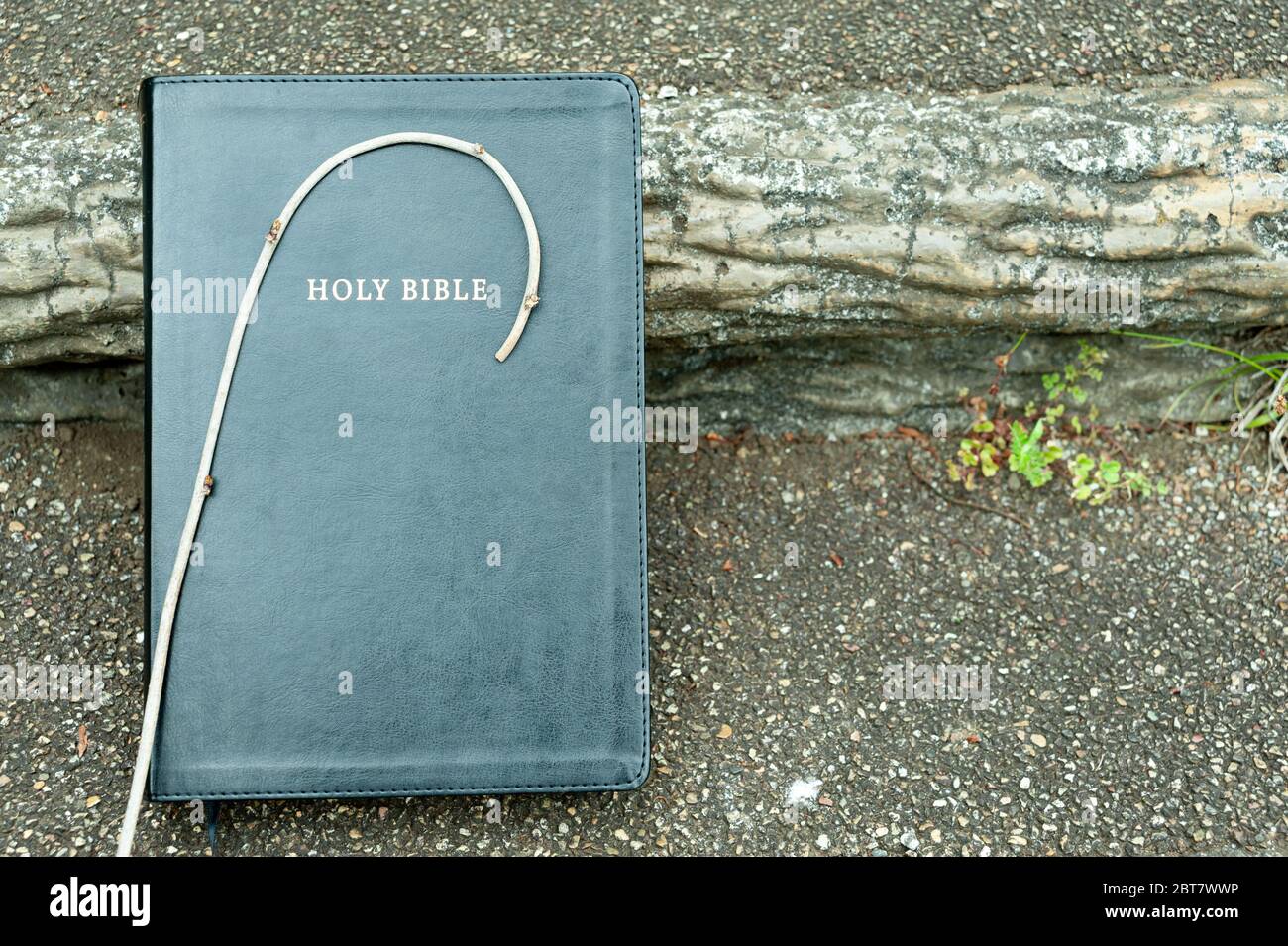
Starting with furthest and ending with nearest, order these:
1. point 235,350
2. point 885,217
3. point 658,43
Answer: point 658,43, point 885,217, point 235,350

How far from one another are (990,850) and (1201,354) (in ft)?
4.53

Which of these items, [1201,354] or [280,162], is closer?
[280,162]

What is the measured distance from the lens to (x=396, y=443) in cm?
197

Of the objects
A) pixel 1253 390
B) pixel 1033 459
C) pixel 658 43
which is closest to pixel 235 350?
pixel 658 43

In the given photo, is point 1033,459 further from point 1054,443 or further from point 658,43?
point 658,43

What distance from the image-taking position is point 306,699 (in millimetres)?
1915

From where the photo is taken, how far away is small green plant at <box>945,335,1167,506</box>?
2.57 metres

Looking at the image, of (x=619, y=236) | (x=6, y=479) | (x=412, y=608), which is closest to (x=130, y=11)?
(x=6, y=479)

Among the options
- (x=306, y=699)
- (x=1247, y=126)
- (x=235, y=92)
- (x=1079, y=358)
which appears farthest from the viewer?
(x=1079, y=358)

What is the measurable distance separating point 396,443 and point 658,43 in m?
1.30

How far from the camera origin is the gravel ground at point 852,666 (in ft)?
6.62

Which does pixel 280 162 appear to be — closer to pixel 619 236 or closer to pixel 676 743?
pixel 619 236

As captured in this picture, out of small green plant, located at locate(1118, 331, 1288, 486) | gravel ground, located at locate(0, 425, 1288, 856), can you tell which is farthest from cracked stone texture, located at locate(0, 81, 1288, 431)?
gravel ground, located at locate(0, 425, 1288, 856)

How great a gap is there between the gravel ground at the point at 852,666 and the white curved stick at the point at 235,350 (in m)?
0.22
